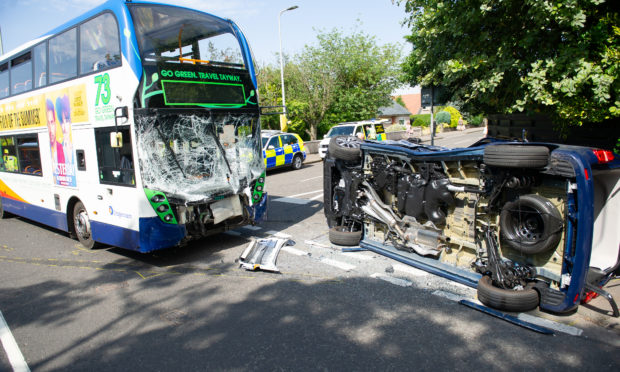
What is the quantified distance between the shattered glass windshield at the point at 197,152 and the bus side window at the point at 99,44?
1002mm

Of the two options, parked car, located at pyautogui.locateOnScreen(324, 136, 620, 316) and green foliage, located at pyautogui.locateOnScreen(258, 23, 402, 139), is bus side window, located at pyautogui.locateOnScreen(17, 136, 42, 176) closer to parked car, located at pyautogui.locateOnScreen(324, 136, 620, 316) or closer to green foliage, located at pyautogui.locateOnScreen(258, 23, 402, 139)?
parked car, located at pyautogui.locateOnScreen(324, 136, 620, 316)

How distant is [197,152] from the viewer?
236 inches

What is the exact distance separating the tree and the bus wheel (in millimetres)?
7390

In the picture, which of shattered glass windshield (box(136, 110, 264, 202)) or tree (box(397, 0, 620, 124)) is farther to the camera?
tree (box(397, 0, 620, 124))

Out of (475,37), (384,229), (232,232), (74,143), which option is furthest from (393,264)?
(74,143)

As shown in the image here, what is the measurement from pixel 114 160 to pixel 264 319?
3448 mm

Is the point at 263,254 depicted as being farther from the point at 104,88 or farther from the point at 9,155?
the point at 9,155

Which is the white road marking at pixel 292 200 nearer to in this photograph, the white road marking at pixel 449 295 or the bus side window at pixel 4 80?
the white road marking at pixel 449 295

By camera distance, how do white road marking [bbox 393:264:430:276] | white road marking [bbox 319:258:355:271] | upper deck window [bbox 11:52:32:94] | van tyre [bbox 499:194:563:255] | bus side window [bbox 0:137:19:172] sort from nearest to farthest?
1. van tyre [bbox 499:194:563:255]
2. white road marking [bbox 393:264:430:276]
3. white road marking [bbox 319:258:355:271]
4. upper deck window [bbox 11:52:32:94]
5. bus side window [bbox 0:137:19:172]

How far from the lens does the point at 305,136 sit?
103 feet

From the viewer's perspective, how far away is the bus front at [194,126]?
5.45m

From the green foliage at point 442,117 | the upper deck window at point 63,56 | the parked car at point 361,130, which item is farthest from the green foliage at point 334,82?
the upper deck window at point 63,56

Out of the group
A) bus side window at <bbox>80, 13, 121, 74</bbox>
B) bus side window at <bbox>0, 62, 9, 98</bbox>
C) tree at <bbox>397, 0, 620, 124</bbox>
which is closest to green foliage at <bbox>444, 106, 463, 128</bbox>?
tree at <bbox>397, 0, 620, 124</bbox>

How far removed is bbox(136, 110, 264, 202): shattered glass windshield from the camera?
18.0ft
